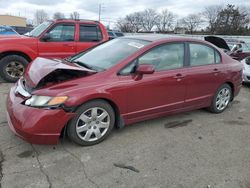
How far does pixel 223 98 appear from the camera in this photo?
5.37 metres

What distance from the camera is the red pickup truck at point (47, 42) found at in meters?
6.87

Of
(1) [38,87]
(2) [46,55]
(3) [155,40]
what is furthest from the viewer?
(2) [46,55]

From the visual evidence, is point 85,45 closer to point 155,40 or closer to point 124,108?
point 155,40

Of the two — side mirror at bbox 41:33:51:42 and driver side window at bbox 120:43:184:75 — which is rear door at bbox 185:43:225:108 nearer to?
driver side window at bbox 120:43:184:75

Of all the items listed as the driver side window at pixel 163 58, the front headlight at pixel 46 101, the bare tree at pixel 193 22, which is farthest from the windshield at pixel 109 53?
the bare tree at pixel 193 22

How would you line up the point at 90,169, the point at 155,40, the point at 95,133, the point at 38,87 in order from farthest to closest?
1. the point at 155,40
2. the point at 95,133
3. the point at 38,87
4. the point at 90,169

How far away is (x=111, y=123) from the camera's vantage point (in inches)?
149

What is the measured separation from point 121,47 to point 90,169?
204 cm

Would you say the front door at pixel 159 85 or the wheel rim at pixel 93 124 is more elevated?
the front door at pixel 159 85

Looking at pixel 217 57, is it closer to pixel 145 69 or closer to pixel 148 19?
pixel 145 69

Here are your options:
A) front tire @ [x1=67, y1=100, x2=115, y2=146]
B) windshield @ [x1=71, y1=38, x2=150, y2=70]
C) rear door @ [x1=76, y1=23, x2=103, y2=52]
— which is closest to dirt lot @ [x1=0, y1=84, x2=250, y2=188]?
front tire @ [x1=67, y1=100, x2=115, y2=146]

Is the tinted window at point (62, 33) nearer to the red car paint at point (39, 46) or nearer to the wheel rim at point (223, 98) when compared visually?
the red car paint at point (39, 46)

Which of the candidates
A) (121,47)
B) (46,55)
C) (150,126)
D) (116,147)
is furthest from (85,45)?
(116,147)

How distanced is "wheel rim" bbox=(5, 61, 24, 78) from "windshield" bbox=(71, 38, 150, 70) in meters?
3.09
